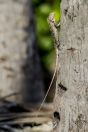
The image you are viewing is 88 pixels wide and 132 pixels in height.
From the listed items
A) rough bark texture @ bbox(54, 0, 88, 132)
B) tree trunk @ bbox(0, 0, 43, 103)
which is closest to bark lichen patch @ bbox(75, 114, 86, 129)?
rough bark texture @ bbox(54, 0, 88, 132)

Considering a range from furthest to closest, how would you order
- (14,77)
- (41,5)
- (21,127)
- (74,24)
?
(41,5)
(14,77)
(21,127)
(74,24)

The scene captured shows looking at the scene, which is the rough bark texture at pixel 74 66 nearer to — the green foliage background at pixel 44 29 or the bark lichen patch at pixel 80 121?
the bark lichen patch at pixel 80 121

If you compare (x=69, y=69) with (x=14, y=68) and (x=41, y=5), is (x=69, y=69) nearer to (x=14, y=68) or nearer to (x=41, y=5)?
(x=14, y=68)

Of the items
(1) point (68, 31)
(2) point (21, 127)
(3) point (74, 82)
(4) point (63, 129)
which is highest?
(1) point (68, 31)

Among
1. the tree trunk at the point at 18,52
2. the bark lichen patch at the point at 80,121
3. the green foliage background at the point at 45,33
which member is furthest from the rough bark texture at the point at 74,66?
the green foliage background at the point at 45,33

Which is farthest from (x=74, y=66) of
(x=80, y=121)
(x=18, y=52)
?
(x=18, y=52)

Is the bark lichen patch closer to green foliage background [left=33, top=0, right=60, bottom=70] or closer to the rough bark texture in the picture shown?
the rough bark texture

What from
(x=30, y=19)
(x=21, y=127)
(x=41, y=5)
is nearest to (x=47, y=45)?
(x=41, y=5)
